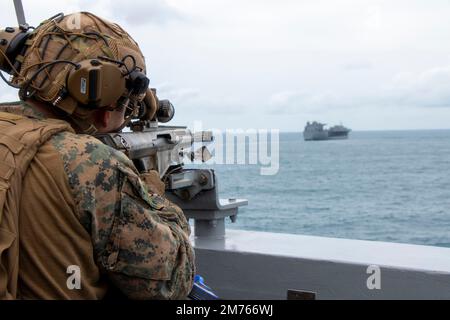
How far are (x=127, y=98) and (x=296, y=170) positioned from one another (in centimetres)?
7381

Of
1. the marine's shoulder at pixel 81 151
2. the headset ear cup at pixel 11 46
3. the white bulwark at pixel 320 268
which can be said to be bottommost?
the white bulwark at pixel 320 268

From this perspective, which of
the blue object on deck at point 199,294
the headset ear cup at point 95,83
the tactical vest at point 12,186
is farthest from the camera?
the blue object on deck at point 199,294

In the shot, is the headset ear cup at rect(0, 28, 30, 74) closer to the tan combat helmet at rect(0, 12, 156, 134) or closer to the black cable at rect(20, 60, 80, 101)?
the tan combat helmet at rect(0, 12, 156, 134)

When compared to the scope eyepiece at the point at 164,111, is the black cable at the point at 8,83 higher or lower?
lower

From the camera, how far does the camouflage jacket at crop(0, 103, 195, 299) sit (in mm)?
2053

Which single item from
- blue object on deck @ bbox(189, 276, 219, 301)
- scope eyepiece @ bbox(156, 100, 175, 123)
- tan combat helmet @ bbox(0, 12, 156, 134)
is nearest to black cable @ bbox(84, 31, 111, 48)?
tan combat helmet @ bbox(0, 12, 156, 134)

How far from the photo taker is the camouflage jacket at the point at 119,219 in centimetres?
205

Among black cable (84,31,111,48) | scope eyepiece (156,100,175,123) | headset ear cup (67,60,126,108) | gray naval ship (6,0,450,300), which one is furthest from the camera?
scope eyepiece (156,100,175,123)

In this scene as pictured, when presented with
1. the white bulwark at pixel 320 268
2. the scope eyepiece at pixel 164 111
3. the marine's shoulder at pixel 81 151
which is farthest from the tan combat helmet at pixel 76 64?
the white bulwark at pixel 320 268

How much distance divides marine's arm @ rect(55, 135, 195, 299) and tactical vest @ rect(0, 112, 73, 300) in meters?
0.10

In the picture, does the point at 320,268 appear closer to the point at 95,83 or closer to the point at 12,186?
the point at 95,83

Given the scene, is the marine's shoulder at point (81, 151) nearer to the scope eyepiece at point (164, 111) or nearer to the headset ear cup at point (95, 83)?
the headset ear cup at point (95, 83)

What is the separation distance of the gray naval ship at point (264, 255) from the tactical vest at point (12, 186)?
1.24 m
